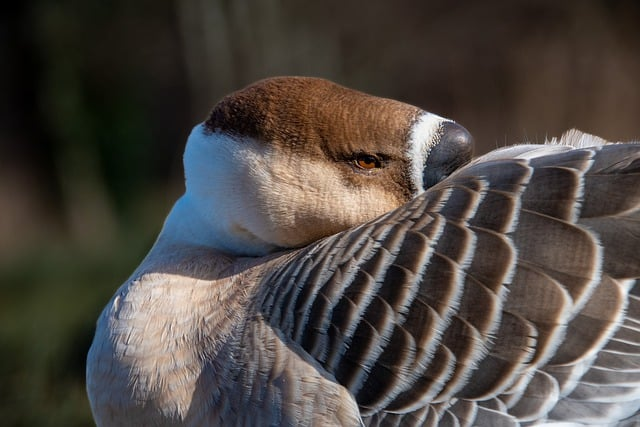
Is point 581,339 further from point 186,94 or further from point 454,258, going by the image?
point 186,94

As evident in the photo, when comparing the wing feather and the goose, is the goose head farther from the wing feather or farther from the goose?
the wing feather

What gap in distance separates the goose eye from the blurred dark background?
20.8 ft

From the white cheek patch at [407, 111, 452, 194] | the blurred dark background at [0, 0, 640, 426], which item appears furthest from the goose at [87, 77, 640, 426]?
the blurred dark background at [0, 0, 640, 426]

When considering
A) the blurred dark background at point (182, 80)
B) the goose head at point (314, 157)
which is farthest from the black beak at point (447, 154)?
the blurred dark background at point (182, 80)

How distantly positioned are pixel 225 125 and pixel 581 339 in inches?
56.4

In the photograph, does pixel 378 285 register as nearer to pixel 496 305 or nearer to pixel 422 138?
pixel 496 305

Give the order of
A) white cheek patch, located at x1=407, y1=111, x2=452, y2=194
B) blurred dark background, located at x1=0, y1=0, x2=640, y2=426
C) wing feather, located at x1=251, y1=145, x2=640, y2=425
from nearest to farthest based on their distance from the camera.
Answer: wing feather, located at x1=251, y1=145, x2=640, y2=425
white cheek patch, located at x1=407, y1=111, x2=452, y2=194
blurred dark background, located at x1=0, y1=0, x2=640, y2=426

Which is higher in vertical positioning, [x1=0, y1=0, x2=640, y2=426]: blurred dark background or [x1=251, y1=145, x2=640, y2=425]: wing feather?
[x1=251, y1=145, x2=640, y2=425]: wing feather

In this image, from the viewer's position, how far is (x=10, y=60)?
1436 cm

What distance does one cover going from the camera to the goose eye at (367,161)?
3262 millimetres

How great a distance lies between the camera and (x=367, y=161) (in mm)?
3270

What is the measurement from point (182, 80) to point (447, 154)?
37.9 feet

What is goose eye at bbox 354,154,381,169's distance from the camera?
3.26 meters

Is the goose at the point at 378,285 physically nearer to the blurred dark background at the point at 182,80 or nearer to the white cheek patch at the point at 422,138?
the white cheek patch at the point at 422,138
